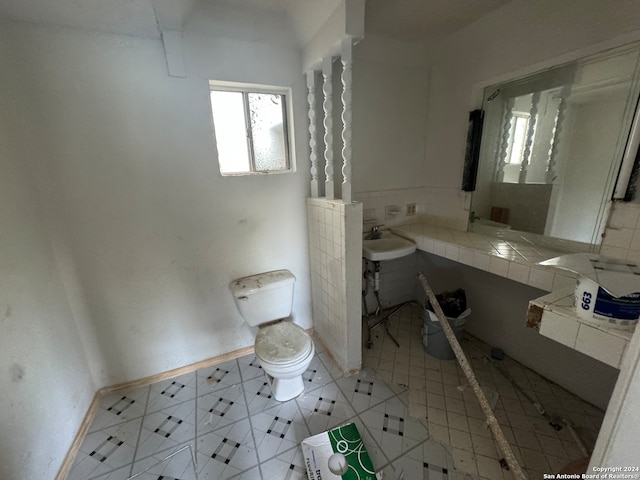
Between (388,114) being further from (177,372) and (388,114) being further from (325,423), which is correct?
(177,372)

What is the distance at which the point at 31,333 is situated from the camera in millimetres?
1104

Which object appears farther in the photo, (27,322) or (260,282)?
(260,282)

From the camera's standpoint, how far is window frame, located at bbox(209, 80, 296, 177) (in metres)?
1.58

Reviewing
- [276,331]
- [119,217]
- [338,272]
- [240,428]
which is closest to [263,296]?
[276,331]

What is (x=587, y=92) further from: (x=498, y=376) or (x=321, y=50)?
(x=498, y=376)

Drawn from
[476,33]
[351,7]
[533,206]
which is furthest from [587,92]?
[351,7]

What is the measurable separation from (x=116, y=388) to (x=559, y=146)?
3.12m

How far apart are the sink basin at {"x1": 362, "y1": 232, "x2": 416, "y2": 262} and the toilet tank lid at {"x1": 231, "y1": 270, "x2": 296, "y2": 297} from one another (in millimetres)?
588

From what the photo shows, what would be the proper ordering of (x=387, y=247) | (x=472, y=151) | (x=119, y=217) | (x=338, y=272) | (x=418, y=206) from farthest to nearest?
(x=418, y=206), (x=387, y=247), (x=472, y=151), (x=338, y=272), (x=119, y=217)

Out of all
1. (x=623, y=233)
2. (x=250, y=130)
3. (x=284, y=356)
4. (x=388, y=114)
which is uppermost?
(x=388, y=114)

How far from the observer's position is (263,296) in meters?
1.65

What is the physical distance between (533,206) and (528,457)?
137cm

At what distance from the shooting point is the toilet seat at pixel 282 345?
4.52 feet

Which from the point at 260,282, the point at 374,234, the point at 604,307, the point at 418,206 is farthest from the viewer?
the point at 418,206
